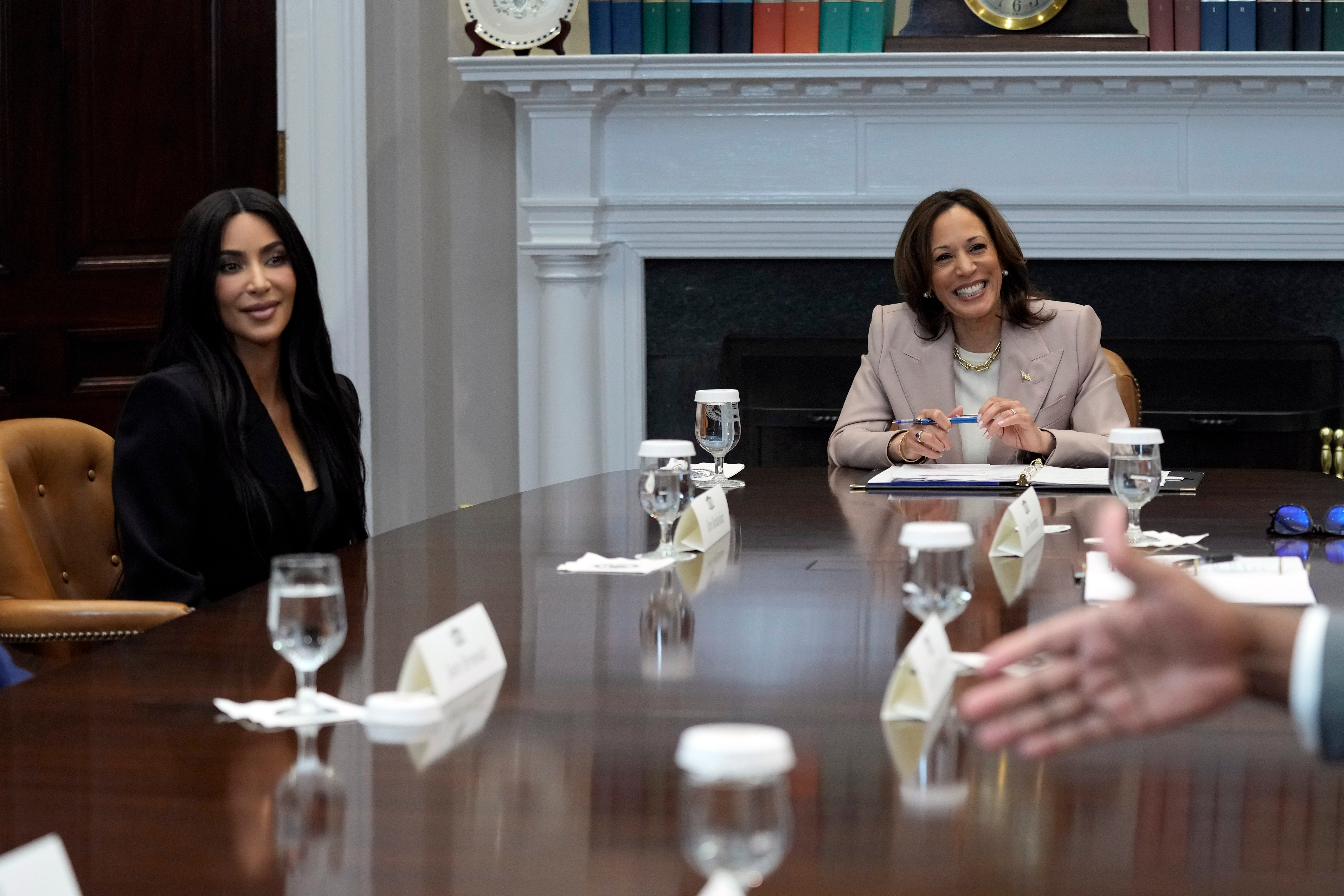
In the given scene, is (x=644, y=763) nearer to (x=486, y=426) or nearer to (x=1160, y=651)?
(x=1160, y=651)

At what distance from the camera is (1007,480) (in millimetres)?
2307

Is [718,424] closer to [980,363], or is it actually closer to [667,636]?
[980,363]

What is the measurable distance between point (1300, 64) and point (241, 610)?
11.1ft

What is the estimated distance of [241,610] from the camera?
138 centimetres

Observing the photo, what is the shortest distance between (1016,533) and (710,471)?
3.09 ft

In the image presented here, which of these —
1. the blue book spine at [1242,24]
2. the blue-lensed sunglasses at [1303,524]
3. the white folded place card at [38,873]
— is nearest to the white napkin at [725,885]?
the white folded place card at [38,873]

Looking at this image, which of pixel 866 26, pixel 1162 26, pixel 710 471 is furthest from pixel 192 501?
pixel 1162 26

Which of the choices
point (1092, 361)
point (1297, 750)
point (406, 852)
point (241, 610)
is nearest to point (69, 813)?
point (406, 852)

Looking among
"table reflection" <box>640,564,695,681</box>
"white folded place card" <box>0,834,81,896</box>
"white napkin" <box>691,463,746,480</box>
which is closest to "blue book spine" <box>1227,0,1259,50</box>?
"white napkin" <box>691,463,746,480</box>

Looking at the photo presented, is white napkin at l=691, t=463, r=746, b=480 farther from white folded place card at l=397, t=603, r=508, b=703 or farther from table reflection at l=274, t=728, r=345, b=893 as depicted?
table reflection at l=274, t=728, r=345, b=893

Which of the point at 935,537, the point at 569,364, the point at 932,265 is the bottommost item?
the point at 935,537

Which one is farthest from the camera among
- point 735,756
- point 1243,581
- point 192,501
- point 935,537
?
point 192,501

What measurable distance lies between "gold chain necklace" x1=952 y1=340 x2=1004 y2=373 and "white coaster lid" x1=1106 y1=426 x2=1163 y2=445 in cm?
117

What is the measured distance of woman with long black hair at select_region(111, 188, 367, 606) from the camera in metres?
1.98
